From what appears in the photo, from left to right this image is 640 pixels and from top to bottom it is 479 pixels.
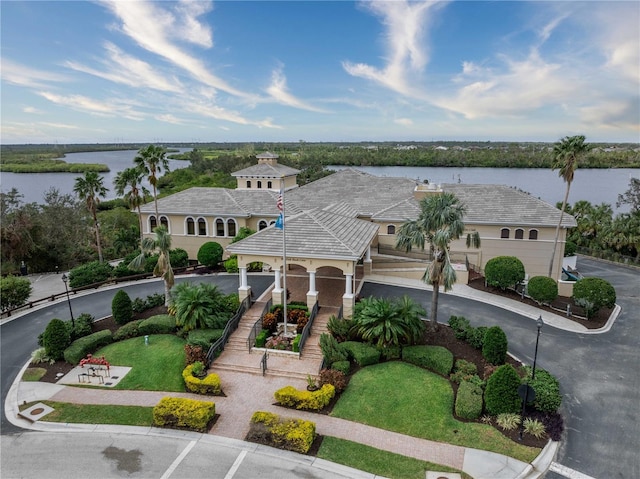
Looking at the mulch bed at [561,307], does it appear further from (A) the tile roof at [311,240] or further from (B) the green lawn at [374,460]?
(B) the green lawn at [374,460]

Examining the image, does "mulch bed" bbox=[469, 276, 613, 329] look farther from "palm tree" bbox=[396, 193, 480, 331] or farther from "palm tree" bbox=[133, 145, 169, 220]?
"palm tree" bbox=[133, 145, 169, 220]

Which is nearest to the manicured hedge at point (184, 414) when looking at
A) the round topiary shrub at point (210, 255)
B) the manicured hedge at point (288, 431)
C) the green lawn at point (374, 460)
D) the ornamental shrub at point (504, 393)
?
the manicured hedge at point (288, 431)

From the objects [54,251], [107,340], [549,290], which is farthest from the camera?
[54,251]

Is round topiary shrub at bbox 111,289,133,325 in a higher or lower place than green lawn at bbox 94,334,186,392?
higher

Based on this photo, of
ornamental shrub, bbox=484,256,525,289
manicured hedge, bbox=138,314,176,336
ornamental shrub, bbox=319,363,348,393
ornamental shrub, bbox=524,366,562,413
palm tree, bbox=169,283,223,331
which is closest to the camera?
ornamental shrub, bbox=524,366,562,413

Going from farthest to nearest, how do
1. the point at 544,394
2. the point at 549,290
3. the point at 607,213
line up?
the point at 607,213, the point at 549,290, the point at 544,394

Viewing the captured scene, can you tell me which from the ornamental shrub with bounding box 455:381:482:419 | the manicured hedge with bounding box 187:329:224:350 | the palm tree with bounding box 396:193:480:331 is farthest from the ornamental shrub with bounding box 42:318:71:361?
the ornamental shrub with bounding box 455:381:482:419

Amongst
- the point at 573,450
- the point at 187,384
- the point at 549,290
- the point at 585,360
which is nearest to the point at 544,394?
the point at 573,450

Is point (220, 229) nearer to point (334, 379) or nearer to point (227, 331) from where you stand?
point (227, 331)

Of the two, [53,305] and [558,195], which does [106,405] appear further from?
[558,195]
